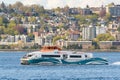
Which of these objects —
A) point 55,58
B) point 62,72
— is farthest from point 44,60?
point 62,72

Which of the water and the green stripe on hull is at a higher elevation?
the green stripe on hull

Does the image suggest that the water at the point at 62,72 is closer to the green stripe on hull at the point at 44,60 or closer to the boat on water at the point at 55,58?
the green stripe on hull at the point at 44,60

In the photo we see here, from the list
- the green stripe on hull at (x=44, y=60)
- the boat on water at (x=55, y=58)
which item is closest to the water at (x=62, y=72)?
the green stripe on hull at (x=44, y=60)

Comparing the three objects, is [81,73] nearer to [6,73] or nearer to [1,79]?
[6,73]

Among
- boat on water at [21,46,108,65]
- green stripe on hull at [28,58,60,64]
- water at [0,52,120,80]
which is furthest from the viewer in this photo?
boat on water at [21,46,108,65]

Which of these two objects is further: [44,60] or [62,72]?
[44,60]

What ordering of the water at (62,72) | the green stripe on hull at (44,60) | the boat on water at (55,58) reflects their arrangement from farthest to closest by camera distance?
the boat on water at (55,58)
the green stripe on hull at (44,60)
the water at (62,72)

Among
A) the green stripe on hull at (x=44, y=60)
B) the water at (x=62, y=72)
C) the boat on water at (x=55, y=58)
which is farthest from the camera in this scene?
the boat on water at (x=55, y=58)

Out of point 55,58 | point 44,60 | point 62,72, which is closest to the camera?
point 62,72

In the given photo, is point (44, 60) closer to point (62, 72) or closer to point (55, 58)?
point (55, 58)

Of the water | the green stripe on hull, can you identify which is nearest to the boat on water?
the green stripe on hull

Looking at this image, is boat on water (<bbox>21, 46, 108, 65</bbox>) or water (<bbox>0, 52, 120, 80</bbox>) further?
boat on water (<bbox>21, 46, 108, 65</bbox>)

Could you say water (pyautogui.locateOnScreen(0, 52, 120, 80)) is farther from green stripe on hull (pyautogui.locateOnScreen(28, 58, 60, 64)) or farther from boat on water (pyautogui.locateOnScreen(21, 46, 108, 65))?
boat on water (pyautogui.locateOnScreen(21, 46, 108, 65))

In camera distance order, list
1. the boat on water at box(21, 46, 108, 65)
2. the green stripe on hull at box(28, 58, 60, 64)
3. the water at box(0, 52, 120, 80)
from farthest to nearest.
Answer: the boat on water at box(21, 46, 108, 65), the green stripe on hull at box(28, 58, 60, 64), the water at box(0, 52, 120, 80)
